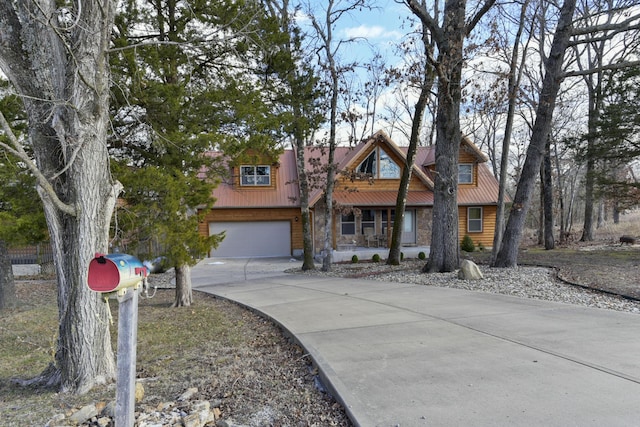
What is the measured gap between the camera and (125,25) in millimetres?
7375

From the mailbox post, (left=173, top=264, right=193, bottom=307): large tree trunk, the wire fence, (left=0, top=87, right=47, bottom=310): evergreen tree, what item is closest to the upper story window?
(left=173, top=264, right=193, bottom=307): large tree trunk

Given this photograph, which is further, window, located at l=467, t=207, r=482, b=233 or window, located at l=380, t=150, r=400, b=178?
window, located at l=467, t=207, r=482, b=233

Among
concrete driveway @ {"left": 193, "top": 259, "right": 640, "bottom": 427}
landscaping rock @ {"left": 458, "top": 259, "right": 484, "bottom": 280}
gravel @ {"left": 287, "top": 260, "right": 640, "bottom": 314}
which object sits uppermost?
landscaping rock @ {"left": 458, "top": 259, "right": 484, "bottom": 280}

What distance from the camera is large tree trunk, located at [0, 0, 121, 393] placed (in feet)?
13.0

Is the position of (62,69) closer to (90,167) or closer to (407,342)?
(90,167)

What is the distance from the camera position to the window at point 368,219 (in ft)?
66.9

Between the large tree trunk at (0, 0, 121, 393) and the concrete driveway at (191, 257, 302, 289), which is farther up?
the large tree trunk at (0, 0, 121, 393)

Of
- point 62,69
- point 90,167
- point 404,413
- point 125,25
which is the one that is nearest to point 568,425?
point 404,413

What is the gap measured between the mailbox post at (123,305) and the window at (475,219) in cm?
2108

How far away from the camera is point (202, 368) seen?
14.6 ft

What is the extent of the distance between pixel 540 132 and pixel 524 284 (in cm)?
447

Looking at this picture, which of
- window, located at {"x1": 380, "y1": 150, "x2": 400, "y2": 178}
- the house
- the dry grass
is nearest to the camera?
the dry grass

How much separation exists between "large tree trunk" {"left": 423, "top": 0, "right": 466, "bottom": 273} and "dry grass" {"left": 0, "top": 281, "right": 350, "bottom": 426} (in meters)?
6.06

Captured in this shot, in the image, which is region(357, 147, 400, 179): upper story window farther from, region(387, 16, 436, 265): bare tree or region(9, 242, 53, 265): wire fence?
region(9, 242, 53, 265): wire fence
